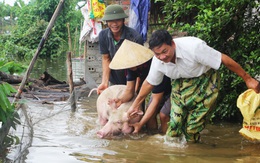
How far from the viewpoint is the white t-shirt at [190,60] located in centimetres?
416

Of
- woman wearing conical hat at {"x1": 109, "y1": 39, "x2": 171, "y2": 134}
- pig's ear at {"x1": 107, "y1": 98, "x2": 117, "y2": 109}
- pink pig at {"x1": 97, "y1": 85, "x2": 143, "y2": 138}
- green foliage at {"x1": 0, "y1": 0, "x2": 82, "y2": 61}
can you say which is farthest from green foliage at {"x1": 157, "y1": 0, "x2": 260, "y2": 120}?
green foliage at {"x1": 0, "y1": 0, "x2": 82, "y2": 61}

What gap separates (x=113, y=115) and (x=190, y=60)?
150 centimetres

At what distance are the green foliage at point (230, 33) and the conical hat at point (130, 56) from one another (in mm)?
979

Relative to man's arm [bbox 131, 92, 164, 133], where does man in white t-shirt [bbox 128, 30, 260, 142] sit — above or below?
above

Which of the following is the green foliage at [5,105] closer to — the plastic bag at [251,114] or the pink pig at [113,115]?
the pink pig at [113,115]

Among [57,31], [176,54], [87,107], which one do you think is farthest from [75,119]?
[57,31]

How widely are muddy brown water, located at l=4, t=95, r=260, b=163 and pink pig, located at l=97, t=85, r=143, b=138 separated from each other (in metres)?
0.11

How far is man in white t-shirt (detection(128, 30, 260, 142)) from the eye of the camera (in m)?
4.15

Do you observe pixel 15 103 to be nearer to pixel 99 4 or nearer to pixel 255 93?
pixel 255 93

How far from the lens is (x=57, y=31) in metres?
28.3

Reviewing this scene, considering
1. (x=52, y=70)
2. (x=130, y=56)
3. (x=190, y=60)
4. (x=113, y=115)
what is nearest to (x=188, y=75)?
(x=190, y=60)

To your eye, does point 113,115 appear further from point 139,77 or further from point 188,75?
point 188,75

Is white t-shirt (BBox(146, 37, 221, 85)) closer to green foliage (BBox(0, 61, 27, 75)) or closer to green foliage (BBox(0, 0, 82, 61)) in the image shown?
green foliage (BBox(0, 61, 27, 75))

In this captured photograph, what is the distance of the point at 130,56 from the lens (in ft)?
16.5
